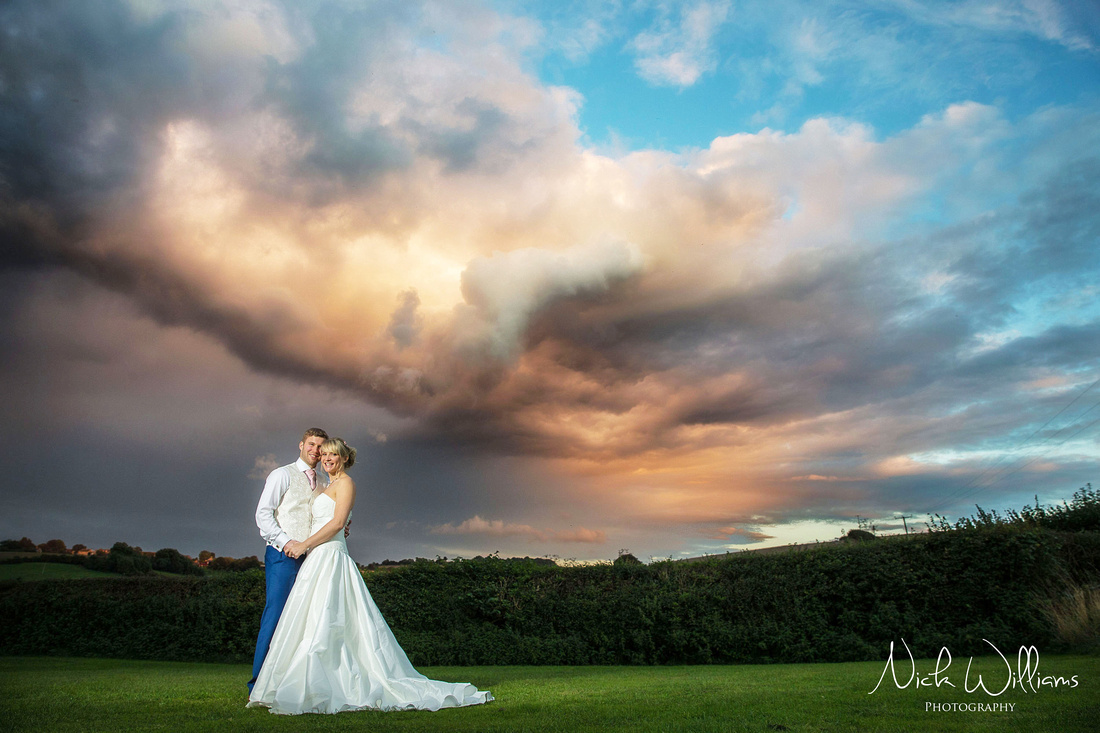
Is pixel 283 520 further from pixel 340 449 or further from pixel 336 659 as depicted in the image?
pixel 336 659

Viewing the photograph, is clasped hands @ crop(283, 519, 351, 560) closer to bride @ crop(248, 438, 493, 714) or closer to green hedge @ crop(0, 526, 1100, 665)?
bride @ crop(248, 438, 493, 714)

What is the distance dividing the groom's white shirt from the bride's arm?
343mm

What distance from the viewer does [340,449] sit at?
7719mm

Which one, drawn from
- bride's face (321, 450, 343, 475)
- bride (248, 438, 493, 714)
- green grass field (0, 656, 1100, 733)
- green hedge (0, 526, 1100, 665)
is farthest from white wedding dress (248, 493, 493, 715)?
green hedge (0, 526, 1100, 665)

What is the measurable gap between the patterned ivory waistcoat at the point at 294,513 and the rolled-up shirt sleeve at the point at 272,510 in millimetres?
68

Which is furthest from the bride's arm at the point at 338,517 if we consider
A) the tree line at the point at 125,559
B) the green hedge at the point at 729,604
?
the tree line at the point at 125,559

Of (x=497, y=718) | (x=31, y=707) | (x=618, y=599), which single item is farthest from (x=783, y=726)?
(x=618, y=599)

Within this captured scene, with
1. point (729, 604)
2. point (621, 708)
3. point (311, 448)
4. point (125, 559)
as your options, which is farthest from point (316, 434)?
point (125, 559)

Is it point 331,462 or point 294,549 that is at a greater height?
point 331,462

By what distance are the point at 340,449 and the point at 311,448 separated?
1.53ft

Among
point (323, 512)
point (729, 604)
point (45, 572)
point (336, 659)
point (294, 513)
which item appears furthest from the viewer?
point (45, 572)

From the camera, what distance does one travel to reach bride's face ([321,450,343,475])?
7.68 metres

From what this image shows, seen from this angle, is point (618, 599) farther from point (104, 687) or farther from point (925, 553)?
point (104, 687)

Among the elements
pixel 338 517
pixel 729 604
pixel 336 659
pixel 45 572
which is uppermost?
pixel 338 517
